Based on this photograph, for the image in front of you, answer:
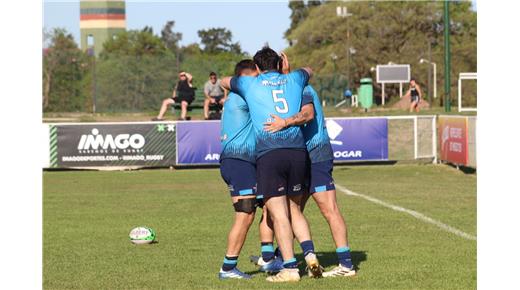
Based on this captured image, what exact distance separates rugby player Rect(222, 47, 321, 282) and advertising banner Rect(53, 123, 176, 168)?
18.1 meters

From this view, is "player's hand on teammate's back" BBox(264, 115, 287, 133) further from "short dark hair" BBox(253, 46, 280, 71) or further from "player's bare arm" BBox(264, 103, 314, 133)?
"short dark hair" BBox(253, 46, 280, 71)

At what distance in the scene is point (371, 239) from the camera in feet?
41.8

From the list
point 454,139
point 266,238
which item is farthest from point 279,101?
point 454,139

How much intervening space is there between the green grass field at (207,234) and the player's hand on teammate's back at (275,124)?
129cm

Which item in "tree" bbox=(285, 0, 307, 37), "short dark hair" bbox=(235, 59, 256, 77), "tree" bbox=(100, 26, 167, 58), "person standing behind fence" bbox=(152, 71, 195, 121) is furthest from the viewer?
"tree" bbox=(285, 0, 307, 37)

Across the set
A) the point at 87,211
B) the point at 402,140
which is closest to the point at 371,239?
the point at 87,211

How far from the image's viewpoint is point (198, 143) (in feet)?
89.7

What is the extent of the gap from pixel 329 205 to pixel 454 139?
1647 centimetres

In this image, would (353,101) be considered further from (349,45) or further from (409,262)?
(409,262)

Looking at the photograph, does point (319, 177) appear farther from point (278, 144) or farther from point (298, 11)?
point (298, 11)

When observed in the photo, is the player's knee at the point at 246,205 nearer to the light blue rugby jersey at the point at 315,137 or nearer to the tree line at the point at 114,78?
the light blue rugby jersey at the point at 315,137

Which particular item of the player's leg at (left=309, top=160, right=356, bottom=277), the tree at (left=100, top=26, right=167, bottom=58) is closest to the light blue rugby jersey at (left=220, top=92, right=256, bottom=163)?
the player's leg at (left=309, top=160, right=356, bottom=277)

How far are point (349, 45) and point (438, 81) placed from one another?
720 cm

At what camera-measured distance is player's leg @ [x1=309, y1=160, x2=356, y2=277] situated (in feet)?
31.6
